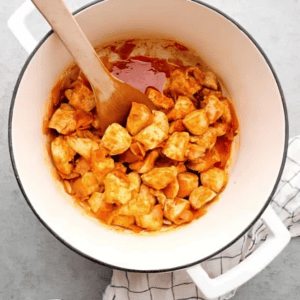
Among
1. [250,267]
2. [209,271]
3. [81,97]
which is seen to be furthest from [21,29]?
[209,271]

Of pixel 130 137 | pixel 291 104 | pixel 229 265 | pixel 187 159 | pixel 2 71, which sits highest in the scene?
pixel 2 71

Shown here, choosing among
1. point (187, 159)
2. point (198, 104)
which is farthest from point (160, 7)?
point (187, 159)

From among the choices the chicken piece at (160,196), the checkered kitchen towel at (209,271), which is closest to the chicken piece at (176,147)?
the chicken piece at (160,196)

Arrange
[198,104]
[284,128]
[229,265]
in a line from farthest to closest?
[229,265]
[198,104]
[284,128]

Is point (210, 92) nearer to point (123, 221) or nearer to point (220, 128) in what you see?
point (220, 128)

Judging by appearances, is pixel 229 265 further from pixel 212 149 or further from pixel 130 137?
pixel 130 137

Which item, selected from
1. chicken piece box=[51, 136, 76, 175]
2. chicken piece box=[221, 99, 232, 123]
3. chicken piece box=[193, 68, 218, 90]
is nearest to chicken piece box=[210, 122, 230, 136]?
chicken piece box=[221, 99, 232, 123]

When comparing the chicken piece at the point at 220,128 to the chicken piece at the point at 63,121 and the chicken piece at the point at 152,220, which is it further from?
the chicken piece at the point at 63,121
